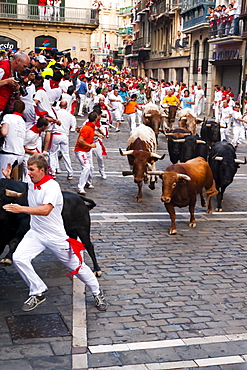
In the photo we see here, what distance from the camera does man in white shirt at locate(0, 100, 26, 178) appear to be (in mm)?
8711

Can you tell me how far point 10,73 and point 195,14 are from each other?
3330 cm

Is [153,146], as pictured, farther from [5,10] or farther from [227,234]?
[5,10]

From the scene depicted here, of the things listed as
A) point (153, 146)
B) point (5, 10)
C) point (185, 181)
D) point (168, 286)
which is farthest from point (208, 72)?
point (168, 286)

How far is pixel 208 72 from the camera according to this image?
36.9 m

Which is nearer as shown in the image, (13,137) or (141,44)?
(13,137)

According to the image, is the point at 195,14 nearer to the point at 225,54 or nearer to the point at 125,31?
the point at 225,54

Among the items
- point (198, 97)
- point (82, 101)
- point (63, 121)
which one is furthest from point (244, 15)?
point (63, 121)

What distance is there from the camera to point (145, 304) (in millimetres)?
6625

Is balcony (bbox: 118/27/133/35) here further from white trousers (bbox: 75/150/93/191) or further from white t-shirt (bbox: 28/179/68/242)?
white t-shirt (bbox: 28/179/68/242)

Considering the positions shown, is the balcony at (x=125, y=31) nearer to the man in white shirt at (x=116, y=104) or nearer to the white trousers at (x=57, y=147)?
the man in white shirt at (x=116, y=104)

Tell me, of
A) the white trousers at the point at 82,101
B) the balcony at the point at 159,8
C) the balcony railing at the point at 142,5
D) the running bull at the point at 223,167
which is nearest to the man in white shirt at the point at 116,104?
the white trousers at the point at 82,101

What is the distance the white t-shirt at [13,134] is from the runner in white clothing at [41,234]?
2.87 meters

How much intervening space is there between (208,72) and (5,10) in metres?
15.2

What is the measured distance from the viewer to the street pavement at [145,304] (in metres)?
5.38
